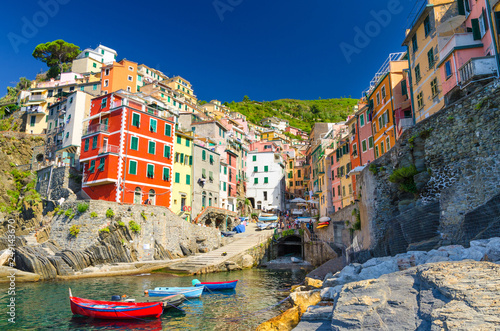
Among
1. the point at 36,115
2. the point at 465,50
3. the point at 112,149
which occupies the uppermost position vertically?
the point at 36,115

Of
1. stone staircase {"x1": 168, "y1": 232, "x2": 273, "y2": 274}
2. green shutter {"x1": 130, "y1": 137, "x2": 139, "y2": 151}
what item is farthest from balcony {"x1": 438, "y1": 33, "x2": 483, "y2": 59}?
green shutter {"x1": 130, "y1": 137, "x2": 139, "y2": 151}

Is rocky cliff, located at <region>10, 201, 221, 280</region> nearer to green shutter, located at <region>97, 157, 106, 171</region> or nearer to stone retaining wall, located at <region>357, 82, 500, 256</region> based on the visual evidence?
green shutter, located at <region>97, 157, 106, 171</region>

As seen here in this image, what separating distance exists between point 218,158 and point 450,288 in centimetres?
5179

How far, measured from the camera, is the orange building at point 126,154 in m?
38.9

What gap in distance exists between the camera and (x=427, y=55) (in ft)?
82.6

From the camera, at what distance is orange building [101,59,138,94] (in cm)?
7031

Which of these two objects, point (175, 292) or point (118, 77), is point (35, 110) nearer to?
point (118, 77)

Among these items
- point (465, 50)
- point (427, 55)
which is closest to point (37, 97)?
point (427, 55)

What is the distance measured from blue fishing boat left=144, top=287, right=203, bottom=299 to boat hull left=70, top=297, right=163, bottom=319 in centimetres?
375

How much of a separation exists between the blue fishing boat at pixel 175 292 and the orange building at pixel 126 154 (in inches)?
770

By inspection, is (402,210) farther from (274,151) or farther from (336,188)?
(274,151)

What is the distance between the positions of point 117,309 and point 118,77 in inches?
2549

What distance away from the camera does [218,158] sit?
187 ft

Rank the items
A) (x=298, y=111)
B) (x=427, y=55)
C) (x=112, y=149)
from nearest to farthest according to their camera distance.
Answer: (x=427, y=55) < (x=112, y=149) < (x=298, y=111)
